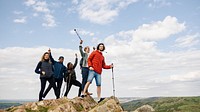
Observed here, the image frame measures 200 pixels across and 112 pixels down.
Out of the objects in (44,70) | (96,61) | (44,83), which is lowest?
(44,83)

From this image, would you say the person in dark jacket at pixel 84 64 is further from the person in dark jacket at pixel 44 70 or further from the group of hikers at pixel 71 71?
the person in dark jacket at pixel 44 70

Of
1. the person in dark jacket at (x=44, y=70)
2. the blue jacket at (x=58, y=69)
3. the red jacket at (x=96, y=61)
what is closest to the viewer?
the red jacket at (x=96, y=61)

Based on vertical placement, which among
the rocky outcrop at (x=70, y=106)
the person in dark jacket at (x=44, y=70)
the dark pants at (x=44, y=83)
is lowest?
the rocky outcrop at (x=70, y=106)

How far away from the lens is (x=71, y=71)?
677 inches

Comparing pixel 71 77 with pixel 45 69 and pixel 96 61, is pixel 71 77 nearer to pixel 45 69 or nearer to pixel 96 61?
pixel 45 69

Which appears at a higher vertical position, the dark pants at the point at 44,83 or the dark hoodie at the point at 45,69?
the dark hoodie at the point at 45,69

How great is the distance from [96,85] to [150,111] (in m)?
30.6

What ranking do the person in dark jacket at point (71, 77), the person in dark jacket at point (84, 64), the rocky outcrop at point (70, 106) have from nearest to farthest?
the rocky outcrop at point (70, 106)
the person in dark jacket at point (84, 64)
the person in dark jacket at point (71, 77)

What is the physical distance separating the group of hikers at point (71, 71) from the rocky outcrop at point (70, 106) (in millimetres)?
688

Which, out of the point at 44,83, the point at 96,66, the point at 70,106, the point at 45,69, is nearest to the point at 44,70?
the point at 45,69

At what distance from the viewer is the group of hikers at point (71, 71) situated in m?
14.6

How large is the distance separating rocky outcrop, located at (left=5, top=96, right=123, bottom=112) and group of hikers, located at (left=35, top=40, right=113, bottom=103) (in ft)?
2.26

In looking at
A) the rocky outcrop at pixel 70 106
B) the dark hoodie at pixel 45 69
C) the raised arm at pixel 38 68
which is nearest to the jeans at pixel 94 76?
the rocky outcrop at pixel 70 106

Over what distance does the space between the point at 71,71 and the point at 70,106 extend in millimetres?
3669
